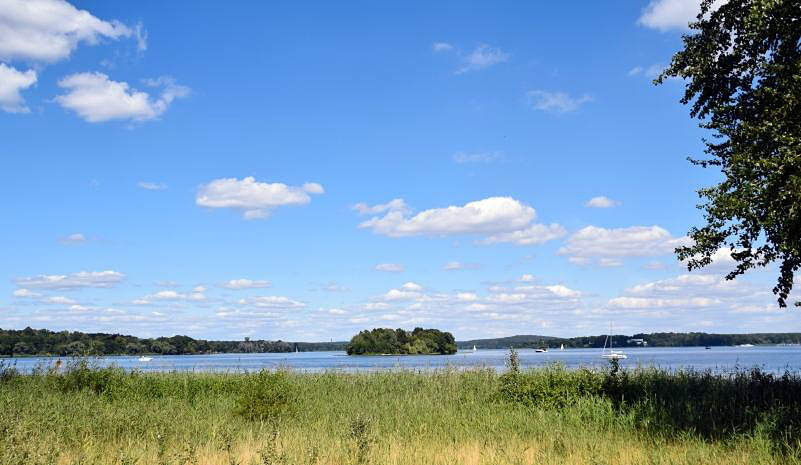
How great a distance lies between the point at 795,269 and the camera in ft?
49.4

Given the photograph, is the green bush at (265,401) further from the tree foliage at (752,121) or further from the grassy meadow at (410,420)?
the tree foliage at (752,121)

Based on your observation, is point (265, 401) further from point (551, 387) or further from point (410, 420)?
point (551, 387)

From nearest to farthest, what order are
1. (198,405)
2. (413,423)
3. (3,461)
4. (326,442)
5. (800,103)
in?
(3,461)
(800,103)
(326,442)
(413,423)
(198,405)

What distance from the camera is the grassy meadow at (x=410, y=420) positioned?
12.5 meters

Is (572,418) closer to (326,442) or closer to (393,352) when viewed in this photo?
(326,442)

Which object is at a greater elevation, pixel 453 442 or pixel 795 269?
pixel 795 269

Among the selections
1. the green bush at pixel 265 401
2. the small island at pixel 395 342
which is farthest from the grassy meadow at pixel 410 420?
the small island at pixel 395 342

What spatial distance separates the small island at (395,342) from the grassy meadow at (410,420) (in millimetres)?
127434

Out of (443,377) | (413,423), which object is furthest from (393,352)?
(413,423)

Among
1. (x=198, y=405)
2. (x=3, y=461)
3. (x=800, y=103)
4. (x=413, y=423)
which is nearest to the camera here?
(x=3, y=461)

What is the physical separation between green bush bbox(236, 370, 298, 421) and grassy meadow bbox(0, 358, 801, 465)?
0.04 metres

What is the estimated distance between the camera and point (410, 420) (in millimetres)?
18000

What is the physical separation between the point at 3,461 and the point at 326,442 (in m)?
6.14

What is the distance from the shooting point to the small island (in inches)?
6019
